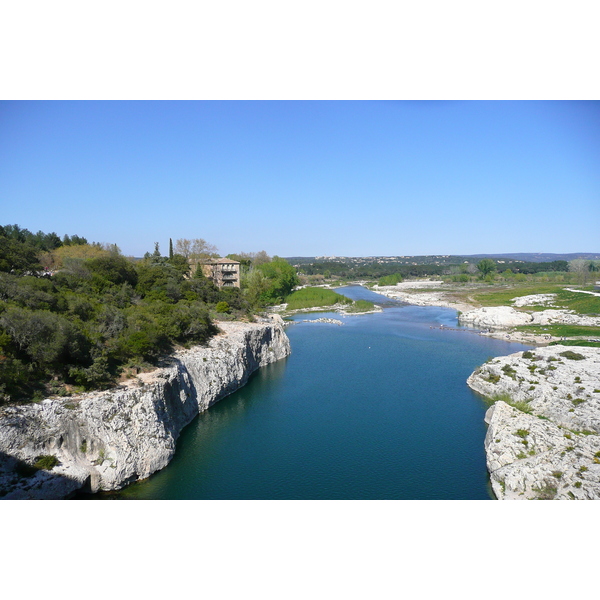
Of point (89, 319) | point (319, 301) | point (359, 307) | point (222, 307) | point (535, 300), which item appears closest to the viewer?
point (89, 319)

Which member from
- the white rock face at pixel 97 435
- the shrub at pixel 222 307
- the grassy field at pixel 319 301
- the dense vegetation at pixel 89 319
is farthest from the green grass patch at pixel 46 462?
the grassy field at pixel 319 301

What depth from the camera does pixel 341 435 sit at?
20.4 metres

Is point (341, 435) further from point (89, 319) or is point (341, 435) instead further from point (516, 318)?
point (516, 318)

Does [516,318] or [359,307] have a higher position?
[359,307]

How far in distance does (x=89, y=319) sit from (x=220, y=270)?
105 ft

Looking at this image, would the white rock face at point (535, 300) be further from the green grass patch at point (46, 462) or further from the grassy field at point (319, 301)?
the green grass patch at point (46, 462)

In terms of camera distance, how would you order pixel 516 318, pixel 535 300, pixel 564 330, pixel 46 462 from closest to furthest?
pixel 46 462
pixel 564 330
pixel 516 318
pixel 535 300

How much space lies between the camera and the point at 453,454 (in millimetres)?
18531

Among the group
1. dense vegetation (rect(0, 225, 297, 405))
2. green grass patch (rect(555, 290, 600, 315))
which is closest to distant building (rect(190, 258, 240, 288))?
dense vegetation (rect(0, 225, 297, 405))

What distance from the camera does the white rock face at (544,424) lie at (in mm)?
A: 14750

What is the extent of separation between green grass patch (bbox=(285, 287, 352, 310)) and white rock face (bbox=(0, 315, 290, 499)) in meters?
45.9

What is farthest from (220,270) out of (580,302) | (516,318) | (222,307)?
(580,302)

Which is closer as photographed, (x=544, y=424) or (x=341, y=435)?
(x=544, y=424)

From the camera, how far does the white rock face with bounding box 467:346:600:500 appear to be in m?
14.8
